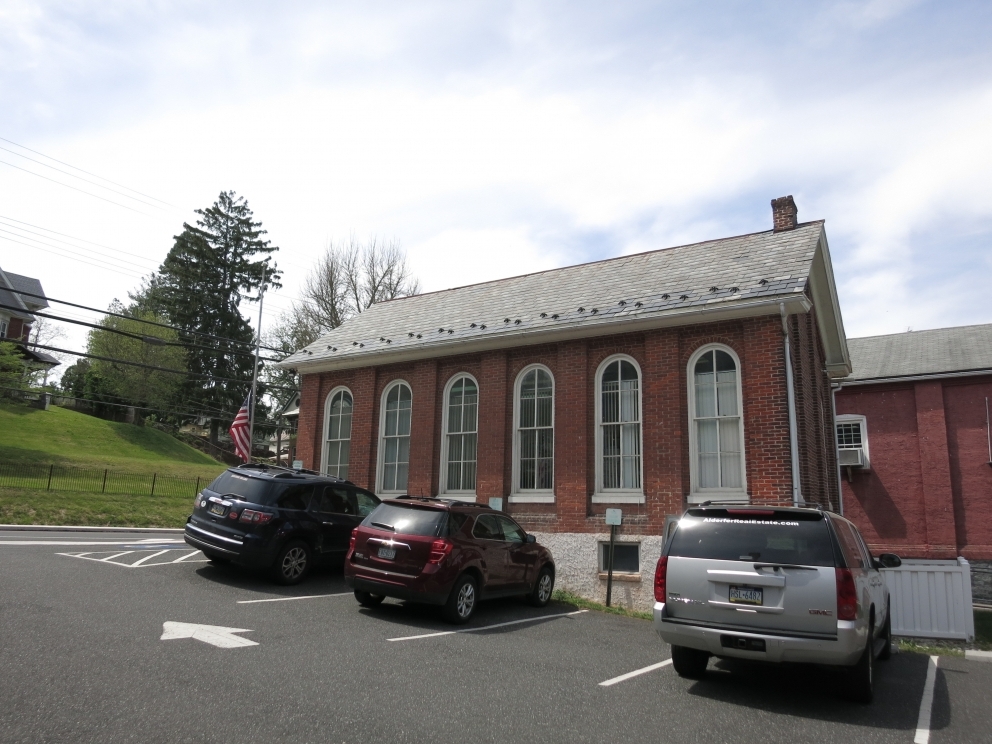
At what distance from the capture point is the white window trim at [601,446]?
536 inches

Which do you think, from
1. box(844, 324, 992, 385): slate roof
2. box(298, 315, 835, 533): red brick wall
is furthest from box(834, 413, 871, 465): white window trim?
box(298, 315, 835, 533): red brick wall

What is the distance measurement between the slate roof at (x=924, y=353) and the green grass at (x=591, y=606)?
16.6 metres

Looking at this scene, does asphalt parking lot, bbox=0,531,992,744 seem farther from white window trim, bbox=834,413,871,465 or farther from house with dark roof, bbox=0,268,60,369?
house with dark roof, bbox=0,268,60,369

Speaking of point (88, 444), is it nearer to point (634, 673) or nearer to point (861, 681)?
point (634, 673)

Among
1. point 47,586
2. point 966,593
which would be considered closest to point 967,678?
point 966,593

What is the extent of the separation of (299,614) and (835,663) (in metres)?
6.10

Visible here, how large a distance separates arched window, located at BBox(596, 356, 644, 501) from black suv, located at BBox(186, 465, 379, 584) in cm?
514

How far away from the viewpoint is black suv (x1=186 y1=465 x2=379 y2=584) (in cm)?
1080

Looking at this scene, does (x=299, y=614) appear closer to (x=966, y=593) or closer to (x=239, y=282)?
(x=966, y=593)

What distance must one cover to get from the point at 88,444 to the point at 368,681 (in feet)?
133

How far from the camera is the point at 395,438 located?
1755 cm

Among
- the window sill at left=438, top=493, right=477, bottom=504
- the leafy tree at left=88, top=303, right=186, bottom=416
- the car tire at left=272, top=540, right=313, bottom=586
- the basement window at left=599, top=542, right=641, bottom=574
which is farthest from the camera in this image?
the leafy tree at left=88, top=303, right=186, bottom=416

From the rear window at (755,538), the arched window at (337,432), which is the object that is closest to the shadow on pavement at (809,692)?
the rear window at (755,538)

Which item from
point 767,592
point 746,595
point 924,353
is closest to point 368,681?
point 746,595
